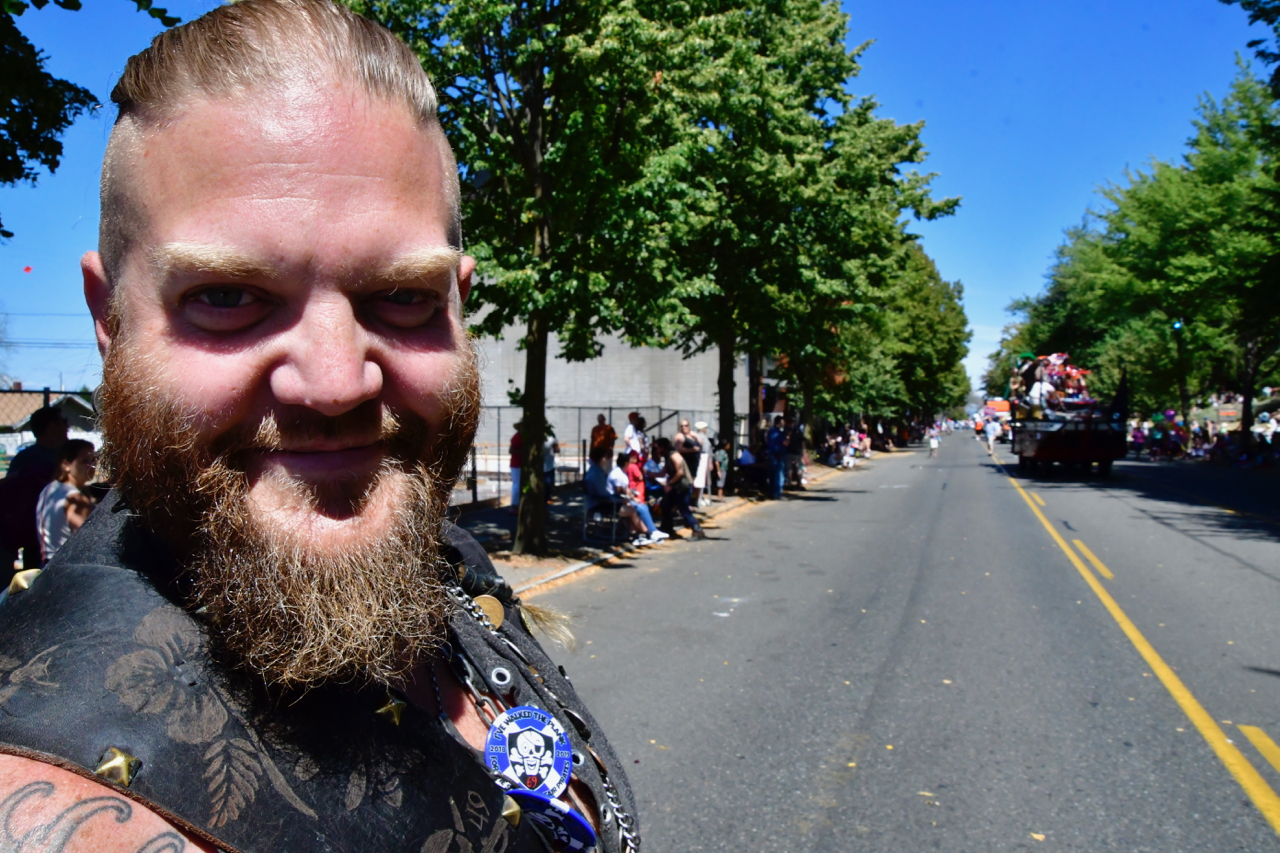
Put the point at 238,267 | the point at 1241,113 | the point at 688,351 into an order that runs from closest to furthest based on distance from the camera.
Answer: the point at 238,267 < the point at 688,351 < the point at 1241,113

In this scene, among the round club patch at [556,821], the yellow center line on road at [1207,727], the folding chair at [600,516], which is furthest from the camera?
the folding chair at [600,516]

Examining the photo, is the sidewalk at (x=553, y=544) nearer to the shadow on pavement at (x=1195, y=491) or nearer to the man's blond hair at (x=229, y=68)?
the man's blond hair at (x=229, y=68)

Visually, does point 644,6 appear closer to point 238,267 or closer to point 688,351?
point 238,267

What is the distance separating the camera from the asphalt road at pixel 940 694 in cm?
409

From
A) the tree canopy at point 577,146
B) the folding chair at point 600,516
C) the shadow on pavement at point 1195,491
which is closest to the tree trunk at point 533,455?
the tree canopy at point 577,146

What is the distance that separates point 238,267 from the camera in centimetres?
86

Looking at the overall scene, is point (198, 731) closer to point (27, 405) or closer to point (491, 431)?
point (27, 405)

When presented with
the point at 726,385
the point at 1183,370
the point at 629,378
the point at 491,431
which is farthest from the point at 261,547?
the point at 1183,370

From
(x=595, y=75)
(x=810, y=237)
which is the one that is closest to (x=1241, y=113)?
(x=810, y=237)

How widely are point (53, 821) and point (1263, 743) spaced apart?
6094 mm

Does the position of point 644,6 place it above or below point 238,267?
above

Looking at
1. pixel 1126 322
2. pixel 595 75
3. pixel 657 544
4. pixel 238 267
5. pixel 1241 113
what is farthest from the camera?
pixel 1126 322

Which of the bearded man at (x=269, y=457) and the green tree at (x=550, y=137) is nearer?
the bearded man at (x=269, y=457)

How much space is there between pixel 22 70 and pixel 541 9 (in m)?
5.23
